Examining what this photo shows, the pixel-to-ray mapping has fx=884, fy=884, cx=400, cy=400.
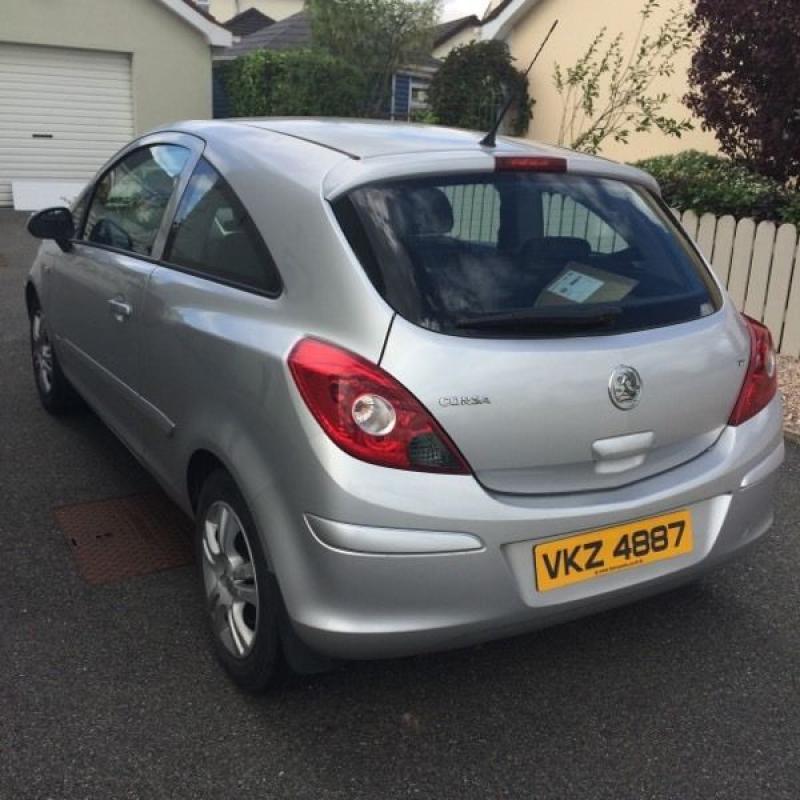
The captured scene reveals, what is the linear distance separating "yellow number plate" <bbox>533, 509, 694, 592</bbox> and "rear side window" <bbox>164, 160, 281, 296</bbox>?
41.0 inches

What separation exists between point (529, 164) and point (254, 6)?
127 feet

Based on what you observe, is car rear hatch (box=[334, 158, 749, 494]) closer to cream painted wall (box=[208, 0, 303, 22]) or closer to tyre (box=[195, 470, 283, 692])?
tyre (box=[195, 470, 283, 692])

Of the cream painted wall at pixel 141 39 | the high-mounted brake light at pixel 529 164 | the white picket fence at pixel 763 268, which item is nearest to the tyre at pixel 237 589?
the high-mounted brake light at pixel 529 164

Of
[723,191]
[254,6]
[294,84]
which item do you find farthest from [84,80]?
[254,6]

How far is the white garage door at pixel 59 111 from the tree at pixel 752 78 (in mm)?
11002

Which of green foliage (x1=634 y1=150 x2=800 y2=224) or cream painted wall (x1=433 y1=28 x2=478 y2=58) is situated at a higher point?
cream painted wall (x1=433 y1=28 x2=478 y2=58)

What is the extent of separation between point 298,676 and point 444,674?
1.50 feet

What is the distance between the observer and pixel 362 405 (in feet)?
7.05

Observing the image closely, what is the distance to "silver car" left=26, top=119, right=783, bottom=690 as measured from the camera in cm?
217

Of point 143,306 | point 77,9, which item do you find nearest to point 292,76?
point 77,9

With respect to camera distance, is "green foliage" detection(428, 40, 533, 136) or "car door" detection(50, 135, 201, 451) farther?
"green foliage" detection(428, 40, 533, 136)

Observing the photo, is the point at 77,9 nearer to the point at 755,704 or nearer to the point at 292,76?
the point at 292,76

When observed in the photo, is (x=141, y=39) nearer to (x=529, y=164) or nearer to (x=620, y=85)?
(x=620, y=85)

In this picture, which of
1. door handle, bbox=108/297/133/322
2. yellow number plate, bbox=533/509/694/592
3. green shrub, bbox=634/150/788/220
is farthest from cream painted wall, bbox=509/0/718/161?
yellow number plate, bbox=533/509/694/592
